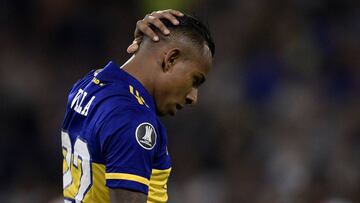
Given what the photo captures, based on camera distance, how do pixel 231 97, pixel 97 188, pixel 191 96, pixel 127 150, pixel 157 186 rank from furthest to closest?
pixel 231 97, pixel 191 96, pixel 157 186, pixel 97 188, pixel 127 150

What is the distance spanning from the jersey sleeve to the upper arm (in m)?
0.02

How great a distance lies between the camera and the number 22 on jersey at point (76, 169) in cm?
337

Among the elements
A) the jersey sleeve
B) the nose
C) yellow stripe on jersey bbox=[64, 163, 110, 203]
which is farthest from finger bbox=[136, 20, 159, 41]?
yellow stripe on jersey bbox=[64, 163, 110, 203]

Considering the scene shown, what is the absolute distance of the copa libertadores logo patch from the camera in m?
3.17

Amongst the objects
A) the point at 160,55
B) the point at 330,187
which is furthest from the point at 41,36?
the point at 160,55

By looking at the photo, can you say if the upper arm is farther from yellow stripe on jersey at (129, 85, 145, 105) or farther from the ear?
the ear

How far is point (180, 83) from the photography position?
352 cm

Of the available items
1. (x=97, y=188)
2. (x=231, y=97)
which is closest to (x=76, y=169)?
(x=97, y=188)

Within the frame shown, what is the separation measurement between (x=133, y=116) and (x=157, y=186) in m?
0.38

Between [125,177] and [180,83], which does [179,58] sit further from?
[125,177]

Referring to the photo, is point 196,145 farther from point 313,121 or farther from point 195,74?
point 195,74

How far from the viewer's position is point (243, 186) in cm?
823

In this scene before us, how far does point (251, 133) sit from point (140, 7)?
2047mm

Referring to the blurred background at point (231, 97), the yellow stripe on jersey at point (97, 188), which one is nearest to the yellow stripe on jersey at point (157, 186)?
the yellow stripe on jersey at point (97, 188)
